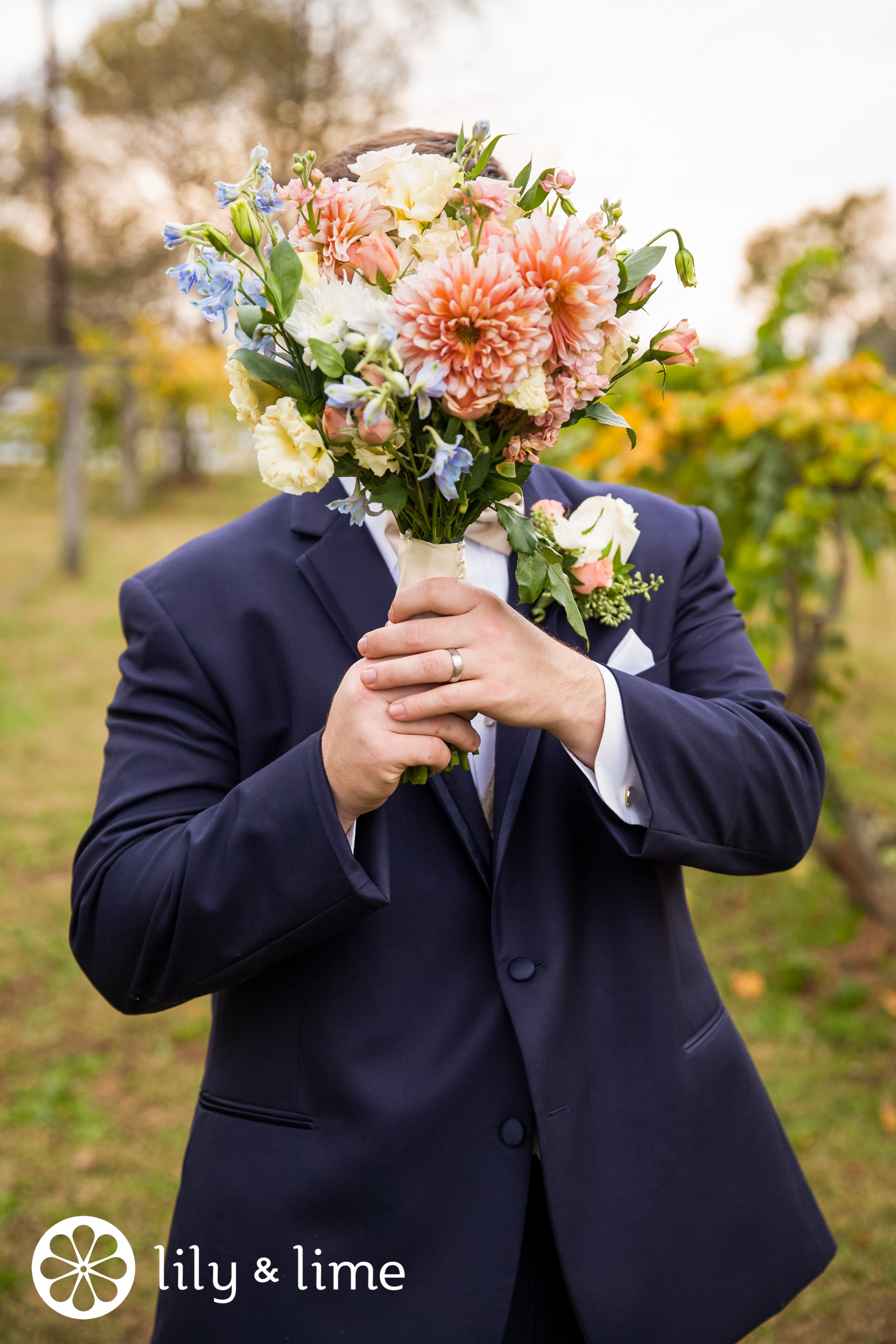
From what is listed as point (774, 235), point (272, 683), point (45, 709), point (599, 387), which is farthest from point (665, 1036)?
point (774, 235)

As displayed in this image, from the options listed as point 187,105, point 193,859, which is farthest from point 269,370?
point 187,105

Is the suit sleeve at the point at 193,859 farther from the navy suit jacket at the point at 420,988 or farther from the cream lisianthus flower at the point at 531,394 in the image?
the cream lisianthus flower at the point at 531,394

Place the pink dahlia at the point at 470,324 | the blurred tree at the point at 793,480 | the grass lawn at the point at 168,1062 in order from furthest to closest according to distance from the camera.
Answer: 1. the blurred tree at the point at 793,480
2. the grass lawn at the point at 168,1062
3. the pink dahlia at the point at 470,324

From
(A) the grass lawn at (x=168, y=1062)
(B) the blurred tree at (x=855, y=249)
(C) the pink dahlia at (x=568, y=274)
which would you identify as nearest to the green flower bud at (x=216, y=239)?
(C) the pink dahlia at (x=568, y=274)

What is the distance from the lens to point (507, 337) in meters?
1.01

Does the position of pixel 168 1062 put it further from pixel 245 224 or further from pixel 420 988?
pixel 245 224

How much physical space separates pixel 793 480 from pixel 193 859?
3035mm

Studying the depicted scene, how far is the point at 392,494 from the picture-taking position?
1119 millimetres

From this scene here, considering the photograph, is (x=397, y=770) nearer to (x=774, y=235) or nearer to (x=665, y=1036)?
(x=665, y=1036)

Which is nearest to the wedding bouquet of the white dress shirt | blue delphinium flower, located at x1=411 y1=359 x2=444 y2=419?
blue delphinium flower, located at x1=411 y1=359 x2=444 y2=419

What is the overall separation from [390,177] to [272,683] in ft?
2.35

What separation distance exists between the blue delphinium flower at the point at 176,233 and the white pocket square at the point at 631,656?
83 centimetres

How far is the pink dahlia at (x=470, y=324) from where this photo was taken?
0.99 meters

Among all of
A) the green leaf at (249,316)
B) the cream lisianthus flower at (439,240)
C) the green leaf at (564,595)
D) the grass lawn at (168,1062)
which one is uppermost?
the cream lisianthus flower at (439,240)
